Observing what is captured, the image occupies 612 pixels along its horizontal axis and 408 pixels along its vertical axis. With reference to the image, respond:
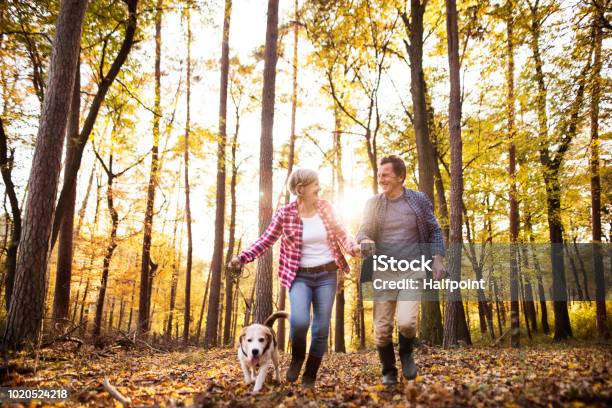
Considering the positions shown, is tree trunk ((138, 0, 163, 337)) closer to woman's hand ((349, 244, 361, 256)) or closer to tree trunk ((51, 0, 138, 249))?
tree trunk ((51, 0, 138, 249))

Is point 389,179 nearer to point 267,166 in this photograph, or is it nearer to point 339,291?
point 267,166

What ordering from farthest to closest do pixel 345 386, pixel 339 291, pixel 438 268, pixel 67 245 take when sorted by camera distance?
pixel 339 291
pixel 67 245
pixel 345 386
pixel 438 268

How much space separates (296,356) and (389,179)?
7.37 feet

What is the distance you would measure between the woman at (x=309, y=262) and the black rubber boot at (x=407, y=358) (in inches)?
33.3

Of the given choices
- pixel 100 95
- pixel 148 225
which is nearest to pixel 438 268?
pixel 100 95

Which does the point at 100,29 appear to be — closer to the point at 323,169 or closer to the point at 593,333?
the point at 323,169

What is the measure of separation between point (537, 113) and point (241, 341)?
15.0 metres

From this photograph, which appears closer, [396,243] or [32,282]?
[396,243]

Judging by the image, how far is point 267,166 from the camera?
356 inches

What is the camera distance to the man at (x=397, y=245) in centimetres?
398

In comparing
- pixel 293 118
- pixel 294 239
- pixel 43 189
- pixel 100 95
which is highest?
pixel 293 118

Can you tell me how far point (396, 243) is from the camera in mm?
A: 4137

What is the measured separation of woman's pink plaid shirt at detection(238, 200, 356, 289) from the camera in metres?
4.02

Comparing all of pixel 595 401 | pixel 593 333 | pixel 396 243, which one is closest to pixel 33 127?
pixel 396 243
